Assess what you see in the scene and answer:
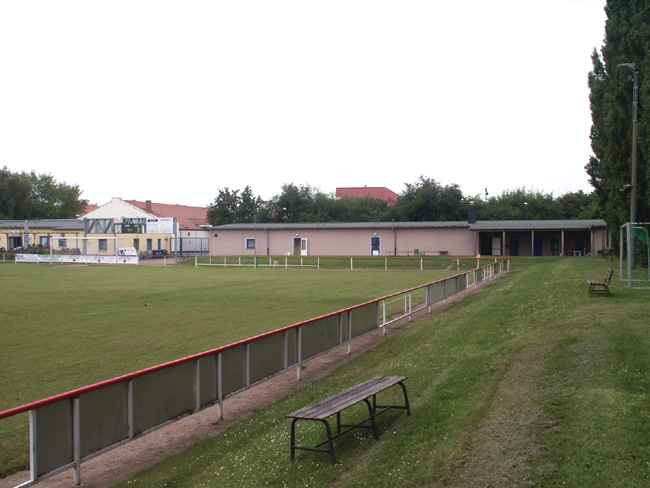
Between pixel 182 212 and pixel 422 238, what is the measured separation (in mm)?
55188

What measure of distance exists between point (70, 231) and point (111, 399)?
3091 inches

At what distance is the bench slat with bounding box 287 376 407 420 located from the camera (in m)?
7.29

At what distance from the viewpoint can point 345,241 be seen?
64125 millimetres

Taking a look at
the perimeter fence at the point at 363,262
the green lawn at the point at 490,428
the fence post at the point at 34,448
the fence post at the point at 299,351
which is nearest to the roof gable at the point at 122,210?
the perimeter fence at the point at 363,262

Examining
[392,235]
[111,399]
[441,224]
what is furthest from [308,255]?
[111,399]

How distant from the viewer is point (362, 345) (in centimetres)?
1647

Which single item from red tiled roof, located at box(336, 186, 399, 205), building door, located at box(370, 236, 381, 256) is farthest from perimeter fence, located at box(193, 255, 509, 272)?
red tiled roof, located at box(336, 186, 399, 205)

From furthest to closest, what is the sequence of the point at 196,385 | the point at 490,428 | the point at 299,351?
the point at 299,351 → the point at 196,385 → the point at 490,428

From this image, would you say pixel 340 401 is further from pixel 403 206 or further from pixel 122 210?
pixel 122 210

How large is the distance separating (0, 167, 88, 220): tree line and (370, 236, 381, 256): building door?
57069 millimetres

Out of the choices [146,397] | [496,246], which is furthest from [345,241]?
[146,397]

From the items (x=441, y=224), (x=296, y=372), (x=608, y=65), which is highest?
(x=608, y=65)

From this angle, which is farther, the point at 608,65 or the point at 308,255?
the point at 308,255

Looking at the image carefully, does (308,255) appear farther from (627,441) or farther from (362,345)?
(627,441)
